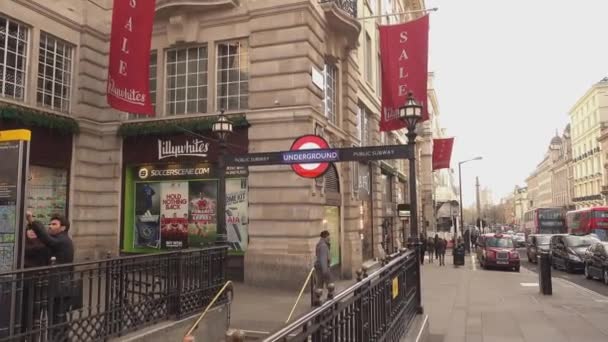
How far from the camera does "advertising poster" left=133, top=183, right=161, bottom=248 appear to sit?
1700cm

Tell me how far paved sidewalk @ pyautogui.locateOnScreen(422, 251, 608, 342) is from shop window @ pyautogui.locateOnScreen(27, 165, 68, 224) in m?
11.6

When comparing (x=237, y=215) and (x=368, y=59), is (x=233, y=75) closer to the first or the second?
(x=237, y=215)

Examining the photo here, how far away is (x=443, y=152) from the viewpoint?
106 feet

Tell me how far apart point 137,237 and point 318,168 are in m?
8.96

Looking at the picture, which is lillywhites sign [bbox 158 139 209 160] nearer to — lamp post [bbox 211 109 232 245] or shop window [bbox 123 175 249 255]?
shop window [bbox 123 175 249 255]

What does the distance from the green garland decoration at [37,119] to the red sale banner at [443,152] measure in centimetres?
2294

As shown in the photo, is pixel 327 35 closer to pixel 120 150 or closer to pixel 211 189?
pixel 211 189

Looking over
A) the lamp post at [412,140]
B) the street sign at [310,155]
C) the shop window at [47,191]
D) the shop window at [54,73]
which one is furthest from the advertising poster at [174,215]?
the lamp post at [412,140]

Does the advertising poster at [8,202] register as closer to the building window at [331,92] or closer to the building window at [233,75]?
the building window at [233,75]

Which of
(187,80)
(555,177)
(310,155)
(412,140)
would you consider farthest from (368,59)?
(555,177)

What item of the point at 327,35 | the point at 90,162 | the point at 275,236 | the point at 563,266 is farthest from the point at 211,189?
the point at 563,266

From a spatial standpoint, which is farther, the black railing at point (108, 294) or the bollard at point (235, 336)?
the black railing at point (108, 294)

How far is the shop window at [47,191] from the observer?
14859 mm

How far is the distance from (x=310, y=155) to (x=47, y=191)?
9.60m
